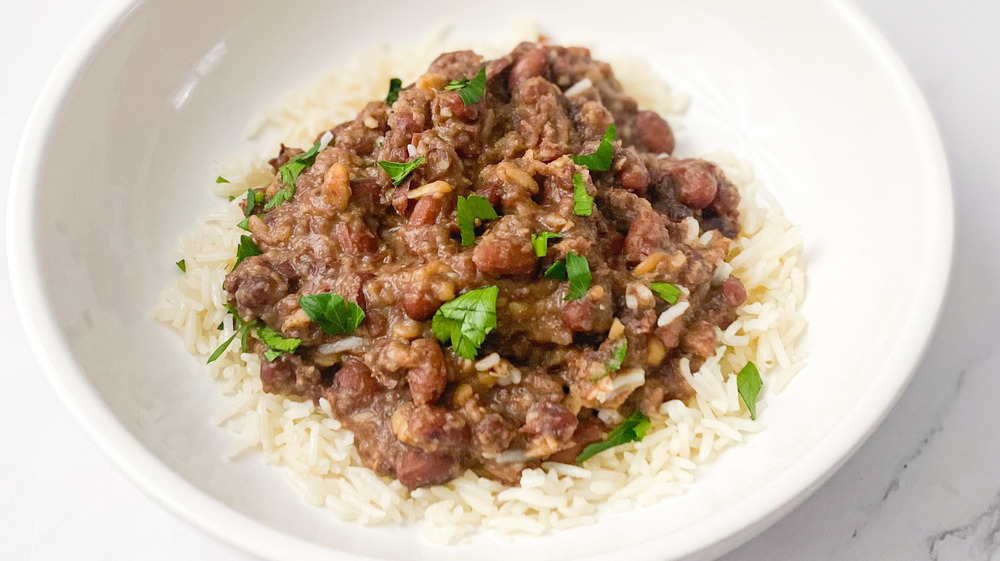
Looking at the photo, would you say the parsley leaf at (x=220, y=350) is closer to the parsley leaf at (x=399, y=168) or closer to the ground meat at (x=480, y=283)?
the ground meat at (x=480, y=283)

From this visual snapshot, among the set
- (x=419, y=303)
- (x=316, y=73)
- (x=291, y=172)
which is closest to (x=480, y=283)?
(x=419, y=303)

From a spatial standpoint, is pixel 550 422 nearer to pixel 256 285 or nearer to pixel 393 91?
pixel 256 285

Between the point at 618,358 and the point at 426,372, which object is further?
the point at 618,358

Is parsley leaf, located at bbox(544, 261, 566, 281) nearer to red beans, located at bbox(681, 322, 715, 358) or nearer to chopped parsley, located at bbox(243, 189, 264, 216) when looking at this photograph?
red beans, located at bbox(681, 322, 715, 358)

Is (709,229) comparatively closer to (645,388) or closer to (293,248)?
(645,388)

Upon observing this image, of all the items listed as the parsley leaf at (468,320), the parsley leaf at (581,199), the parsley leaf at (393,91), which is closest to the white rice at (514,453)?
the parsley leaf at (468,320)

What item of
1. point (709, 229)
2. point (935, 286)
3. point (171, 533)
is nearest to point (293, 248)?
point (171, 533)
